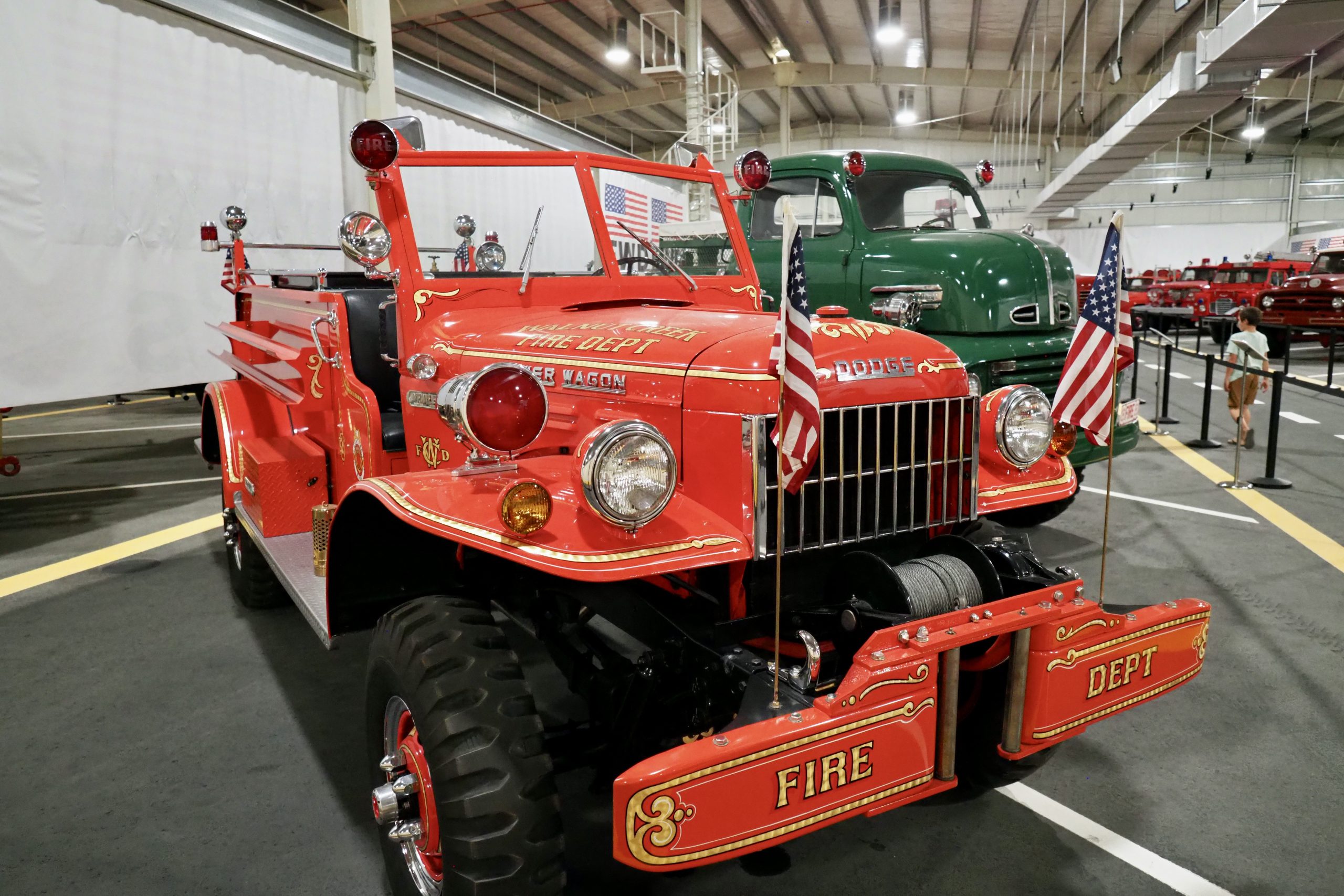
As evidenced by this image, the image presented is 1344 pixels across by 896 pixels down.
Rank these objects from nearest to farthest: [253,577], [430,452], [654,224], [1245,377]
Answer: [430,452] < [253,577] < [654,224] < [1245,377]

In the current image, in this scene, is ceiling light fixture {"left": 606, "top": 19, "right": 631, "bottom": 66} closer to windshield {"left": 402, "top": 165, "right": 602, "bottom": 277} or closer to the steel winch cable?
windshield {"left": 402, "top": 165, "right": 602, "bottom": 277}

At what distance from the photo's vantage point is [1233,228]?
26188 millimetres

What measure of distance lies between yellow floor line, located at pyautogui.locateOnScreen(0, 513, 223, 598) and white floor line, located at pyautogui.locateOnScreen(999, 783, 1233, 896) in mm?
4966

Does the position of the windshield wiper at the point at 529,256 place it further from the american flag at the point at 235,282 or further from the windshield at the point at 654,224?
the american flag at the point at 235,282

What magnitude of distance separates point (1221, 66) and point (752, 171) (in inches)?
350

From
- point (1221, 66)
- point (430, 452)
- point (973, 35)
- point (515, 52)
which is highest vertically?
point (973, 35)

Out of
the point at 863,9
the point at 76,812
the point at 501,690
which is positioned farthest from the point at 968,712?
the point at 863,9

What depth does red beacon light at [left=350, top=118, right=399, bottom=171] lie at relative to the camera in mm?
2963

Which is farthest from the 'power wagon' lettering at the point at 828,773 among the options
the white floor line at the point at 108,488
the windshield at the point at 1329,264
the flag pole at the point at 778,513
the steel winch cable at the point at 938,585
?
the windshield at the point at 1329,264

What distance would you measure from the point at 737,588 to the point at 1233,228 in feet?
97.9

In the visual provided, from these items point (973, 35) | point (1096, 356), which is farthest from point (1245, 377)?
point (973, 35)

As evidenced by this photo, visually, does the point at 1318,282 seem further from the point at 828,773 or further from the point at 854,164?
the point at 828,773

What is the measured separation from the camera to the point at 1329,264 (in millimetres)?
15641

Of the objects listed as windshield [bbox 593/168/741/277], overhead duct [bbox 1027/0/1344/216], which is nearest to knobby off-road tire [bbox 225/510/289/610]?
windshield [bbox 593/168/741/277]
